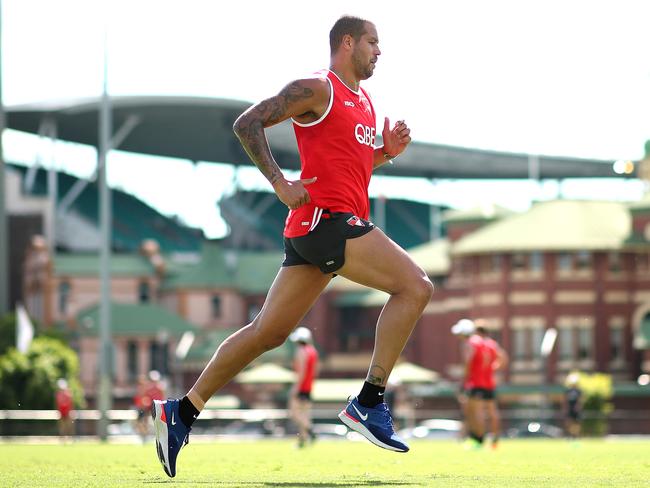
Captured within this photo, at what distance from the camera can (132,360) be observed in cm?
10044

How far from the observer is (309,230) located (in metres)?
8.62

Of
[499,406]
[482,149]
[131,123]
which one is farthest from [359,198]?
[482,149]

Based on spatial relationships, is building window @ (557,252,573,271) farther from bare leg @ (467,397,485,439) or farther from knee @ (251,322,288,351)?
knee @ (251,322,288,351)

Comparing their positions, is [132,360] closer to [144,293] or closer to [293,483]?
[144,293]

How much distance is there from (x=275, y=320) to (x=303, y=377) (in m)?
14.9

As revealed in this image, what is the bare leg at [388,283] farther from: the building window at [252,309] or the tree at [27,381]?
the building window at [252,309]

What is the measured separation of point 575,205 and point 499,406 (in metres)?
13.1

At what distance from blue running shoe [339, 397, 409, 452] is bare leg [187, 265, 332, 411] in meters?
0.55

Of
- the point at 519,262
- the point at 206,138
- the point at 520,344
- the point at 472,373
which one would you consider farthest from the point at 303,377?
the point at 206,138

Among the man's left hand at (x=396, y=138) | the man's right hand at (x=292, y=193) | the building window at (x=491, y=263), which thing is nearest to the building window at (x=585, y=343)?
the building window at (x=491, y=263)

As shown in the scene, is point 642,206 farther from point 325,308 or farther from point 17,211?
point 17,211

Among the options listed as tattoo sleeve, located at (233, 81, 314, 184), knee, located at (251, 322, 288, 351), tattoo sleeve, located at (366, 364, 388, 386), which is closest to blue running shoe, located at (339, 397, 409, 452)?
tattoo sleeve, located at (366, 364, 388, 386)

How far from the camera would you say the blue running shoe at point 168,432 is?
884 centimetres

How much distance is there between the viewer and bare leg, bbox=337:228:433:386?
28.3ft
